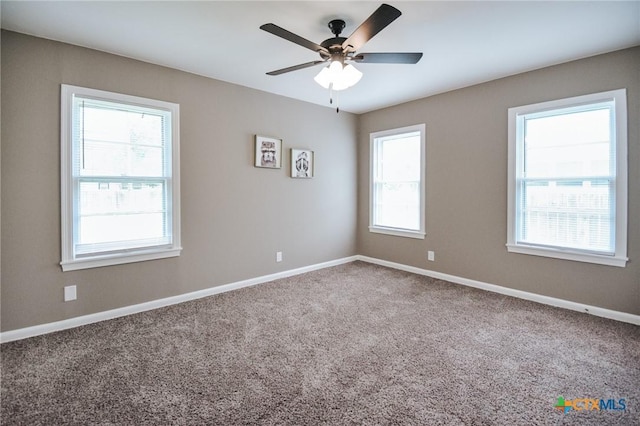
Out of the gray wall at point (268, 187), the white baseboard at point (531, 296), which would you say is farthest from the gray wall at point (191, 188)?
the white baseboard at point (531, 296)

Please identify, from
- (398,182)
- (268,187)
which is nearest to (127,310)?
(268,187)

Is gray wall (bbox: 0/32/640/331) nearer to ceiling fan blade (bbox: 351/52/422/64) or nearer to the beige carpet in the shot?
the beige carpet

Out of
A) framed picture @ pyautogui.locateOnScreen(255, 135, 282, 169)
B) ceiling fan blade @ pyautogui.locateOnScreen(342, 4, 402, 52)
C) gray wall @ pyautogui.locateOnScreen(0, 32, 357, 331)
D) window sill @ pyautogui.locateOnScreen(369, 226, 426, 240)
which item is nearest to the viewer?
ceiling fan blade @ pyautogui.locateOnScreen(342, 4, 402, 52)

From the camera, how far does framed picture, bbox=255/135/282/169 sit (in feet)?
13.2

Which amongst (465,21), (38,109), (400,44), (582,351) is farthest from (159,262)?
(582,351)

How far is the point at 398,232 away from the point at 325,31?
307 cm

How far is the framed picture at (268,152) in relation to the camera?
4.03 metres

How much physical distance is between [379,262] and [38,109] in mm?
→ 4440

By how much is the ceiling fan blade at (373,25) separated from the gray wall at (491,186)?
7.64 feet

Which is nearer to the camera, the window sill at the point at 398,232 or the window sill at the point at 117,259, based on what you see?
the window sill at the point at 117,259

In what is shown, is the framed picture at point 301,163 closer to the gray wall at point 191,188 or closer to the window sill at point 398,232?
the gray wall at point 191,188

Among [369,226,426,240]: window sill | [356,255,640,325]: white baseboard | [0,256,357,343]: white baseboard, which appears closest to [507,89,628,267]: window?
[356,255,640,325]: white baseboard

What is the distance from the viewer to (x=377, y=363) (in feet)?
7.32

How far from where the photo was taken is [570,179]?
3.18 m
